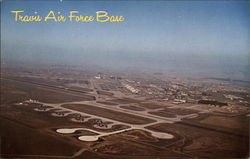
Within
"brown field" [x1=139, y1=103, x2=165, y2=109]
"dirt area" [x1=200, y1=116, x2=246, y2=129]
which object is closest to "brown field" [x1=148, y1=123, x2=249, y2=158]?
"dirt area" [x1=200, y1=116, x2=246, y2=129]

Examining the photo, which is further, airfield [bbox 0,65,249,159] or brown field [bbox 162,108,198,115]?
brown field [bbox 162,108,198,115]

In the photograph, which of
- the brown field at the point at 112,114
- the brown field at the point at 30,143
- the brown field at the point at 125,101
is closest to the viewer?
the brown field at the point at 30,143

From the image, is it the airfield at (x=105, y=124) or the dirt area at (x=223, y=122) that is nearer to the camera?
the airfield at (x=105, y=124)

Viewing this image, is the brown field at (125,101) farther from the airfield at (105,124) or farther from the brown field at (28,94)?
the brown field at (28,94)

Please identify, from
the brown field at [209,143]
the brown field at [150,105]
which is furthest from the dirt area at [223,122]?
the brown field at [150,105]

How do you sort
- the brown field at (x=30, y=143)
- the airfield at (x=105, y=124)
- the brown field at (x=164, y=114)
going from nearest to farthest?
the brown field at (x=30, y=143) < the airfield at (x=105, y=124) < the brown field at (x=164, y=114)

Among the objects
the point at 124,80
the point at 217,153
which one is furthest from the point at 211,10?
the point at 217,153

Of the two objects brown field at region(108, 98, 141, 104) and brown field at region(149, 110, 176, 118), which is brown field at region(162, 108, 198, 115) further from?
brown field at region(108, 98, 141, 104)

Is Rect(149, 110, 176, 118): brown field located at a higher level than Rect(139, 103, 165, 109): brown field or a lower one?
lower
